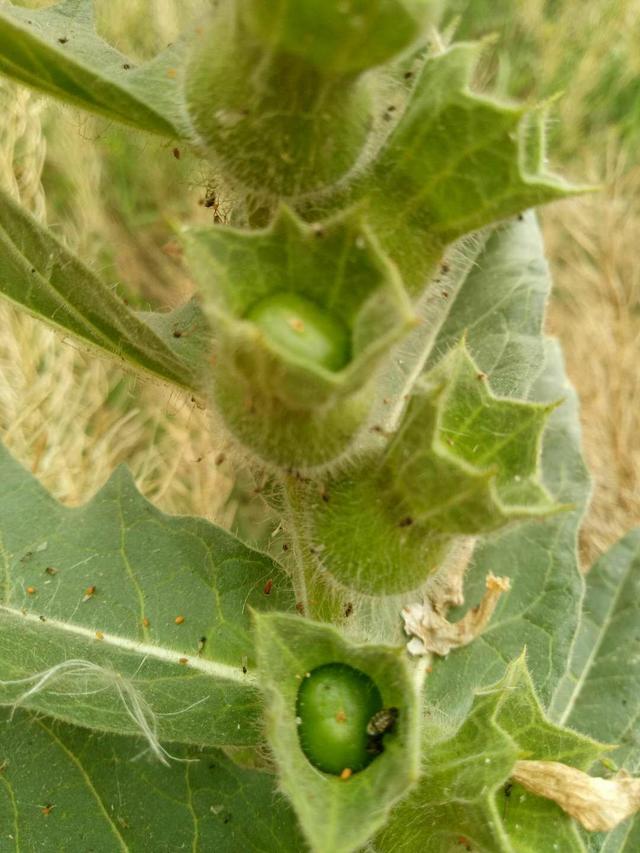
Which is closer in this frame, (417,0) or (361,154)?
(417,0)

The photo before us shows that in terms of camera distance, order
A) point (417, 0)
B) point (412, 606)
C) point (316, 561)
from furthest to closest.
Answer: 1. point (412, 606)
2. point (316, 561)
3. point (417, 0)

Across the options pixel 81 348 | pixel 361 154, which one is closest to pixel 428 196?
pixel 361 154

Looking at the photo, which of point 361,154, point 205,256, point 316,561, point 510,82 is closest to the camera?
point 205,256

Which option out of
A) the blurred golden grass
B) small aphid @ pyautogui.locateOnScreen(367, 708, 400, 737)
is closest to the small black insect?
small aphid @ pyautogui.locateOnScreen(367, 708, 400, 737)

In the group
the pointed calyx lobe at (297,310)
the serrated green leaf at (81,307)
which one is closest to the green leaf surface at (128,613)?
the serrated green leaf at (81,307)

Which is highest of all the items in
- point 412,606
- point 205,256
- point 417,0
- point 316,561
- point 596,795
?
point 417,0

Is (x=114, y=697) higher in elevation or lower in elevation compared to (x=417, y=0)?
lower

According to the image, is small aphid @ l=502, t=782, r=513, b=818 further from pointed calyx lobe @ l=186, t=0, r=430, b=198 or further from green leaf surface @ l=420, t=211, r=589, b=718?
pointed calyx lobe @ l=186, t=0, r=430, b=198

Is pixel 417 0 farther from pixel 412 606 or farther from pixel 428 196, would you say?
pixel 412 606
